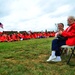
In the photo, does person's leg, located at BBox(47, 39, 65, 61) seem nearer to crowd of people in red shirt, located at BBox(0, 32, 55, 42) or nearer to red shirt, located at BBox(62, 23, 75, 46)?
red shirt, located at BBox(62, 23, 75, 46)

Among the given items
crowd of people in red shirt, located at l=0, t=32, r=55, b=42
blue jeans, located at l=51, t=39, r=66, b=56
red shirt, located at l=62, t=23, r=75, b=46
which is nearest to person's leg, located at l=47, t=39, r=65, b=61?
blue jeans, located at l=51, t=39, r=66, b=56

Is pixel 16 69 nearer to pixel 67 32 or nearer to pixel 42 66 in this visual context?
pixel 42 66

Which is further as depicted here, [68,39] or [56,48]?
[56,48]

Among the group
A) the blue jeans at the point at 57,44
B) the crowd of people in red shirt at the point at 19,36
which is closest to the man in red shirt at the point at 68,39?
the blue jeans at the point at 57,44

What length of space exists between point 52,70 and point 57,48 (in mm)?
1772

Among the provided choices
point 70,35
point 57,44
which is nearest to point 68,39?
point 70,35

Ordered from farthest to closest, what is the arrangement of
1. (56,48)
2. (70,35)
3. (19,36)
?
(19,36)
(56,48)
(70,35)

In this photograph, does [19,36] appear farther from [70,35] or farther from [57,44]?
[70,35]

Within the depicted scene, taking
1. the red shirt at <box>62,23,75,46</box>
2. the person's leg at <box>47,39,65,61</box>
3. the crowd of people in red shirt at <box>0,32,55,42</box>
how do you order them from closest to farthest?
the red shirt at <box>62,23,75,46</box>
the person's leg at <box>47,39,65,61</box>
the crowd of people in red shirt at <box>0,32,55,42</box>

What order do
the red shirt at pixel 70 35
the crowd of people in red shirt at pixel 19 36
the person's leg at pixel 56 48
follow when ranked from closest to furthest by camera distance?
the red shirt at pixel 70 35 < the person's leg at pixel 56 48 < the crowd of people in red shirt at pixel 19 36

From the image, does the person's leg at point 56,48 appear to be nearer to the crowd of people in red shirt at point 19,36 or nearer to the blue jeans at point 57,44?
the blue jeans at point 57,44

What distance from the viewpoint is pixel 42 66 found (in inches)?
311

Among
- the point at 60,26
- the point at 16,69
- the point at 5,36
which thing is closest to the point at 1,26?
the point at 5,36

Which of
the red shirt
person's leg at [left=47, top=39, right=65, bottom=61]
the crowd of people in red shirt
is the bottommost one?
the crowd of people in red shirt
